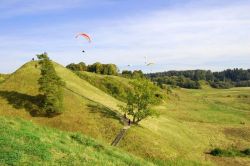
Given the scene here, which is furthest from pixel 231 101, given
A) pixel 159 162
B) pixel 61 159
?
pixel 61 159

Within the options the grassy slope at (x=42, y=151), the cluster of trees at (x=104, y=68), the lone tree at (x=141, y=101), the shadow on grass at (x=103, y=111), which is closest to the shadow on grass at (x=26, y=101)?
the shadow on grass at (x=103, y=111)

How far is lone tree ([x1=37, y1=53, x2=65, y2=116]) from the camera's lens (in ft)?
190

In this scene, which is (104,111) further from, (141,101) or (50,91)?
(50,91)

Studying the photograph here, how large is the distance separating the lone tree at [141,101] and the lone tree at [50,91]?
444 inches

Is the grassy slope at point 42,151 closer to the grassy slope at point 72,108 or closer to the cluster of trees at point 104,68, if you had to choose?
the grassy slope at point 72,108

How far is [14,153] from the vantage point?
919 inches

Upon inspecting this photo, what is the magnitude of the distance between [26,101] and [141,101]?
19.2 meters

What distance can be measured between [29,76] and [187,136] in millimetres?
32447

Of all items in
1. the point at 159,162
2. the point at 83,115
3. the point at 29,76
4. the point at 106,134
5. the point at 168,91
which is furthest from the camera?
the point at 168,91

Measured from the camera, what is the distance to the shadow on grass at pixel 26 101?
194 ft

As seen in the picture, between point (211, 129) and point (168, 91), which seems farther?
point (168, 91)

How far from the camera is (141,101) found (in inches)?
2441

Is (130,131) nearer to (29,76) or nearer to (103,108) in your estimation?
(103,108)

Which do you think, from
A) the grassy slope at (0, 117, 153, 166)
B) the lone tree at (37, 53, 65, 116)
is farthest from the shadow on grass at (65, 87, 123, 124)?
the grassy slope at (0, 117, 153, 166)
